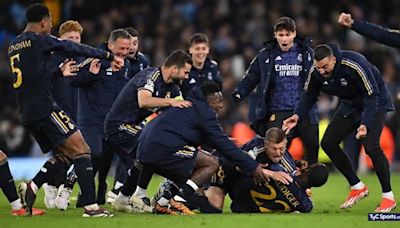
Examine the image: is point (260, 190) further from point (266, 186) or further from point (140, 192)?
point (140, 192)

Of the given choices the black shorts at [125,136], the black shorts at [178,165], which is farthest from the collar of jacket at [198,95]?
the black shorts at [125,136]

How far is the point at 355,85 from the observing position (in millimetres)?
12430

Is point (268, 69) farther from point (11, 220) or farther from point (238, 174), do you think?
point (11, 220)

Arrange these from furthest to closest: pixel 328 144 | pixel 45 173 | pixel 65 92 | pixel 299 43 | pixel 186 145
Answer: pixel 299 43, pixel 65 92, pixel 328 144, pixel 45 173, pixel 186 145

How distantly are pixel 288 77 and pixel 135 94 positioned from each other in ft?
8.12

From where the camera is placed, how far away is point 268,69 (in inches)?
545

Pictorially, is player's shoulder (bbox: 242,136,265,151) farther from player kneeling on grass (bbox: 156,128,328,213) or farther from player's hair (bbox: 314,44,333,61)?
player's hair (bbox: 314,44,333,61)

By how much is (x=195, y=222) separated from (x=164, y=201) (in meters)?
1.17

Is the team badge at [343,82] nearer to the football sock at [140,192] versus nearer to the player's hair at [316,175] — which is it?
the player's hair at [316,175]

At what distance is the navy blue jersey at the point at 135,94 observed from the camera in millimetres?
12025

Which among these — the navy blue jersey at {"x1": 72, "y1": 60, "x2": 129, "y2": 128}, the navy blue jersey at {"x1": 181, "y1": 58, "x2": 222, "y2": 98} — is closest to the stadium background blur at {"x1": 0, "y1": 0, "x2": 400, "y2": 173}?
the navy blue jersey at {"x1": 181, "y1": 58, "x2": 222, "y2": 98}

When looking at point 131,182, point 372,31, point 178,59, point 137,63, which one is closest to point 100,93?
point 137,63

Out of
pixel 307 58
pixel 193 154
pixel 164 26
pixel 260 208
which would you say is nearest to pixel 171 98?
pixel 193 154

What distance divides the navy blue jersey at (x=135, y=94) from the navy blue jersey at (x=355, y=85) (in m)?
1.75
